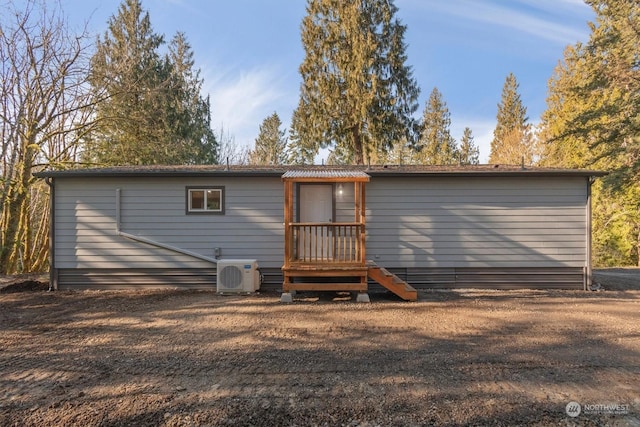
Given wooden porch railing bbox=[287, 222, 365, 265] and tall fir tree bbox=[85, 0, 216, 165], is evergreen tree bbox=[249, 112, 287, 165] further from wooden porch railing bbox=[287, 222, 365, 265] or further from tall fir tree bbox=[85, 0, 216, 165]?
wooden porch railing bbox=[287, 222, 365, 265]

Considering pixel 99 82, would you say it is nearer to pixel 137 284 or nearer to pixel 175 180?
pixel 175 180

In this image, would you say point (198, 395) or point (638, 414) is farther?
point (198, 395)

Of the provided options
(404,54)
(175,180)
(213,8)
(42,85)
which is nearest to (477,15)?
(404,54)

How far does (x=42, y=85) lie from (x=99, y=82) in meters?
1.41

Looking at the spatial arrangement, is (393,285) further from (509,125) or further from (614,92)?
(509,125)

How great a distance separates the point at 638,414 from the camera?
246 centimetres

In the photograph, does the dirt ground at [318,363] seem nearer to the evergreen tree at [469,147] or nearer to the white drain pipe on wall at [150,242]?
the white drain pipe on wall at [150,242]

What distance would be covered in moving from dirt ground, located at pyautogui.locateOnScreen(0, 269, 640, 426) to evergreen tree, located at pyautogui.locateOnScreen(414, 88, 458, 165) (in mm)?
20620

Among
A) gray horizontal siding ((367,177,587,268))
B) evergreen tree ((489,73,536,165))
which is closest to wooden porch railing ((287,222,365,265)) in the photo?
gray horizontal siding ((367,177,587,268))

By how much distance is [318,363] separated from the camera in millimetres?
3377

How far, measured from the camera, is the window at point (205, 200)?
7258mm

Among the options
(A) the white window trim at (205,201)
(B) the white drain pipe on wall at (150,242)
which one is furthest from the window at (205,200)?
(B) the white drain pipe on wall at (150,242)

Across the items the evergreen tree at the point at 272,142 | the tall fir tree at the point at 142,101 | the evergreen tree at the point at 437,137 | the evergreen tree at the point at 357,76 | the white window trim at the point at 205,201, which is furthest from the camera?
the evergreen tree at the point at 272,142

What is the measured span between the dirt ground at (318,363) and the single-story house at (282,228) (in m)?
1.29
